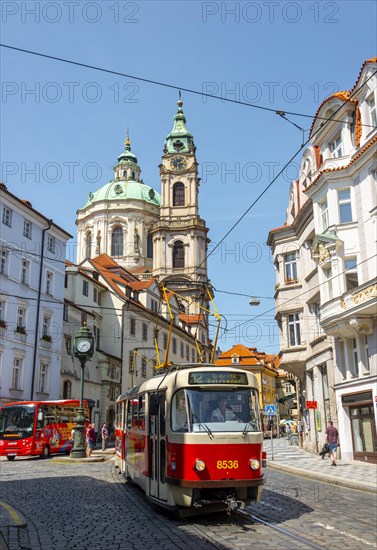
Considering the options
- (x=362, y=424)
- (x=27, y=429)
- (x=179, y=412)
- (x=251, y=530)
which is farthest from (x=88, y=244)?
(x=251, y=530)

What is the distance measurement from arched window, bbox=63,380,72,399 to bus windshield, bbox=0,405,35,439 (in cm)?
1254

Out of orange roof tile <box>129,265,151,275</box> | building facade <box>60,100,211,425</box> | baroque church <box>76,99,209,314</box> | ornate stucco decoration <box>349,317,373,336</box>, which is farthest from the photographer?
orange roof tile <box>129,265,151,275</box>

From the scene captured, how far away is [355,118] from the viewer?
26.7 meters

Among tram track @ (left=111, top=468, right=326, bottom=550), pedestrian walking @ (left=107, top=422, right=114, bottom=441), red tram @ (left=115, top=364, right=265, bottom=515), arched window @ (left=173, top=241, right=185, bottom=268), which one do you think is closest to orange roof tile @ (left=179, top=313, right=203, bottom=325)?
arched window @ (left=173, top=241, right=185, bottom=268)

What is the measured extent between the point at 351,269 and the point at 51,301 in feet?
77.0

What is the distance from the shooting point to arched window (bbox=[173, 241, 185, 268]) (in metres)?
86.3

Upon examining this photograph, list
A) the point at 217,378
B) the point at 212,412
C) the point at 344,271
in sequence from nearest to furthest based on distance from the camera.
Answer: the point at 212,412
the point at 217,378
the point at 344,271

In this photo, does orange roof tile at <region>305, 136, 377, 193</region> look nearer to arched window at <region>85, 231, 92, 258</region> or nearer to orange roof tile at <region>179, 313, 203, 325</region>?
orange roof tile at <region>179, 313, 203, 325</region>

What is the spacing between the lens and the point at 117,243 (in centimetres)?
9456

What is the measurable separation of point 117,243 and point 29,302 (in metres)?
55.9

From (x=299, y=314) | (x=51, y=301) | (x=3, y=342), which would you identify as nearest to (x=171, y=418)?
(x=299, y=314)

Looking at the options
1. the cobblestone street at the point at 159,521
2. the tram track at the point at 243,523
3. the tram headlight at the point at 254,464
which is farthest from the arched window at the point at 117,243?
the tram headlight at the point at 254,464

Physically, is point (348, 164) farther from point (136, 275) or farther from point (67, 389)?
point (136, 275)

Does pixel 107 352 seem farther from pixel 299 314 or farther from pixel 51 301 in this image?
pixel 299 314
